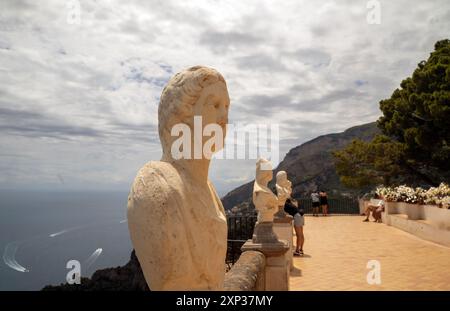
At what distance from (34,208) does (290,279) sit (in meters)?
138

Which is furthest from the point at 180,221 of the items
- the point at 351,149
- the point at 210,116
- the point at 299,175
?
the point at 299,175

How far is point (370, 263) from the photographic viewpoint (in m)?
8.04

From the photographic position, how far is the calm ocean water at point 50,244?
70.0 meters

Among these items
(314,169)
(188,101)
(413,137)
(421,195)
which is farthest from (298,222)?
(314,169)

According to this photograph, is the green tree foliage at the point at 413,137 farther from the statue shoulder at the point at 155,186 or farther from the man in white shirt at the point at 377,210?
the statue shoulder at the point at 155,186

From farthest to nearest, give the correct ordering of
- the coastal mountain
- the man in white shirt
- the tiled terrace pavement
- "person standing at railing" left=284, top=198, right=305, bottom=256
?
the coastal mountain, the man in white shirt, "person standing at railing" left=284, top=198, right=305, bottom=256, the tiled terrace pavement

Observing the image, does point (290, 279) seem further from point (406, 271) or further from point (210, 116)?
point (210, 116)

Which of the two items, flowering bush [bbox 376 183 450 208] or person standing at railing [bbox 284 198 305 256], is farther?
flowering bush [bbox 376 183 450 208]

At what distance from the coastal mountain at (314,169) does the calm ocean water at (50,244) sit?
21.3 meters

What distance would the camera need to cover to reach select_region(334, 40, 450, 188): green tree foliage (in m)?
18.3

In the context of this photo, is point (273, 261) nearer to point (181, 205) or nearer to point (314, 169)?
point (181, 205)

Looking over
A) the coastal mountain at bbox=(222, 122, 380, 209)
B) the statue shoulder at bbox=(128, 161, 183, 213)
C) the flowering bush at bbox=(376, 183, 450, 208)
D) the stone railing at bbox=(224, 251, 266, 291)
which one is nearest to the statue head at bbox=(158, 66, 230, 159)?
the statue shoulder at bbox=(128, 161, 183, 213)

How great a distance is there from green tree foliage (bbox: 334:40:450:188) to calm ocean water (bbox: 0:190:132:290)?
41.9 meters

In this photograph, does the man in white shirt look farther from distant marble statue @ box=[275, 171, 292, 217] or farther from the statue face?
the statue face
